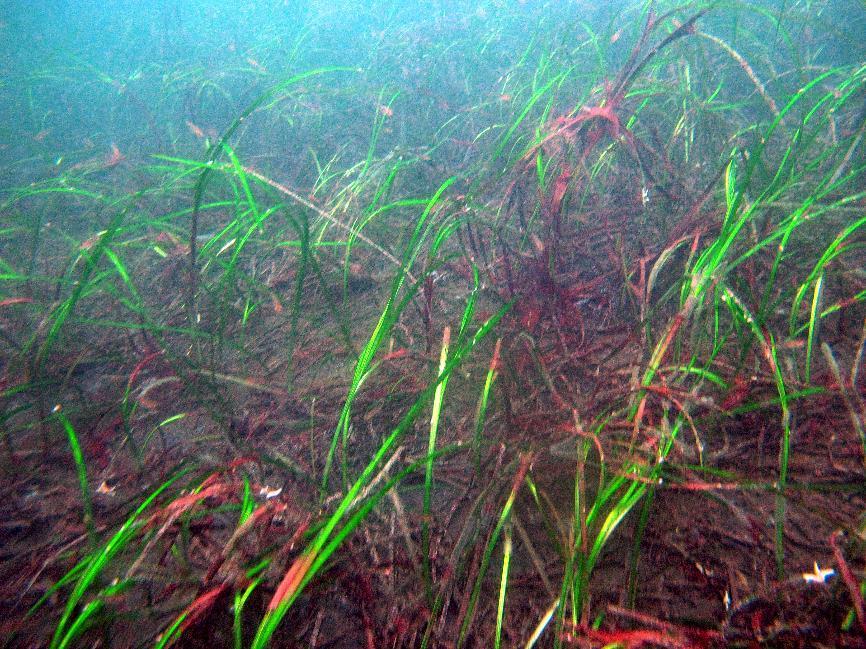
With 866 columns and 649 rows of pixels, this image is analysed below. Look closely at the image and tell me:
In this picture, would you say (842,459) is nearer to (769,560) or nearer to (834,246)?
(769,560)

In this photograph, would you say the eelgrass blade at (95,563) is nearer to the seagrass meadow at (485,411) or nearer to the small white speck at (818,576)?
the seagrass meadow at (485,411)

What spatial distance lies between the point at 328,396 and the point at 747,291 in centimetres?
202

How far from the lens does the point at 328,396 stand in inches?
83.6

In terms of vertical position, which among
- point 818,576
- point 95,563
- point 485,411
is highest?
point 95,563

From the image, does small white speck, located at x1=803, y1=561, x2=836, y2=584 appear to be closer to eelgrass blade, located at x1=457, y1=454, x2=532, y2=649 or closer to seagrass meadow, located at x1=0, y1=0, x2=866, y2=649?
seagrass meadow, located at x1=0, y1=0, x2=866, y2=649

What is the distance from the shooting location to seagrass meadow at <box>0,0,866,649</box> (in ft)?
3.97

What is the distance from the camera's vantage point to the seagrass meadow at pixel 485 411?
121 centimetres

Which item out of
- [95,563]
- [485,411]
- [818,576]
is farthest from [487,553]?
[95,563]

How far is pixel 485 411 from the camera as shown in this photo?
1.64 metres

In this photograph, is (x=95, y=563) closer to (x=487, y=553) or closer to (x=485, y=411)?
(x=487, y=553)

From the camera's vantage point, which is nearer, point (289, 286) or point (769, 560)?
point (769, 560)

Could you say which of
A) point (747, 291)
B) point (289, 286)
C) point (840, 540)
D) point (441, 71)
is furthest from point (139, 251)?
point (840, 540)

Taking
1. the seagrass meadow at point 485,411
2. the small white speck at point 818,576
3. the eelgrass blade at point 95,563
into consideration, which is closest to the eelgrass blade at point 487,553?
the seagrass meadow at point 485,411

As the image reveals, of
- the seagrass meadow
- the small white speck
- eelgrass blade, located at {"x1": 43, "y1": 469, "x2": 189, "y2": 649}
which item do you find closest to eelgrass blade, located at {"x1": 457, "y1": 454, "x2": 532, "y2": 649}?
the seagrass meadow
